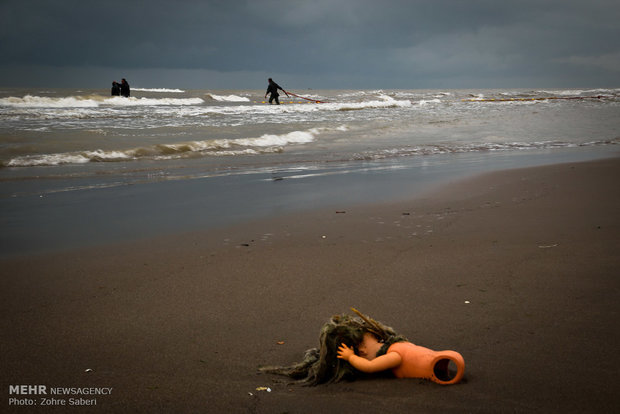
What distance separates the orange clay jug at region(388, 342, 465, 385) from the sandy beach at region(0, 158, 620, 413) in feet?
0.16

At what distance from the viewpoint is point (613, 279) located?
3.63 metres

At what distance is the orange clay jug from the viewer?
7.51ft

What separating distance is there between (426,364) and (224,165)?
8.88 meters

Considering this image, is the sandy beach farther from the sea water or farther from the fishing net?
the sea water

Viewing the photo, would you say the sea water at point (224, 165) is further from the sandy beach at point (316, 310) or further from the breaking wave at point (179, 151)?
the sandy beach at point (316, 310)

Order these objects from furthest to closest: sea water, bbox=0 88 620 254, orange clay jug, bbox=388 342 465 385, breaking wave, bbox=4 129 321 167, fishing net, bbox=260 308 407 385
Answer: breaking wave, bbox=4 129 321 167
sea water, bbox=0 88 620 254
fishing net, bbox=260 308 407 385
orange clay jug, bbox=388 342 465 385

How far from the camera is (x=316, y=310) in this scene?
3.33 m

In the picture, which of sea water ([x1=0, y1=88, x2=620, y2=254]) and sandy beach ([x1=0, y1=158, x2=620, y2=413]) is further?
sea water ([x1=0, y1=88, x2=620, y2=254])

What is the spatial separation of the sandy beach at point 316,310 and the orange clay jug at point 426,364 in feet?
0.16

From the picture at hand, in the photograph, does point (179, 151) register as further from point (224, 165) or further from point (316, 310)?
point (316, 310)

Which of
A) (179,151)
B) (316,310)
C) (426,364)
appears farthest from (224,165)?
(426,364)

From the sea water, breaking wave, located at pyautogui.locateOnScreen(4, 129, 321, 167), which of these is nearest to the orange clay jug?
the sea water

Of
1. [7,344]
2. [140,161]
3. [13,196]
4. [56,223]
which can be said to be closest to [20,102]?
[140,161]

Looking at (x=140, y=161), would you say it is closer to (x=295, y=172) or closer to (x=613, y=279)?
(x=295, y=172)
